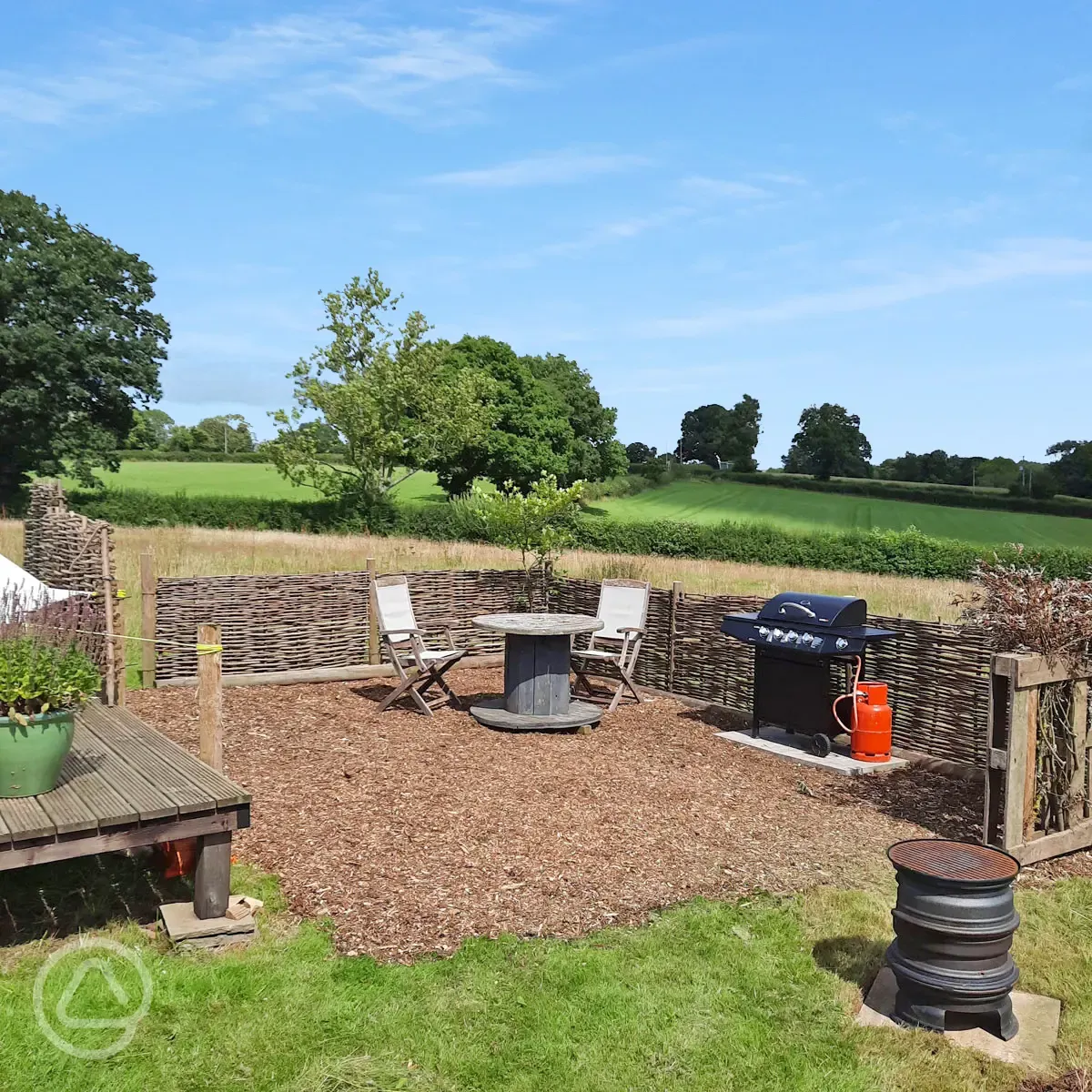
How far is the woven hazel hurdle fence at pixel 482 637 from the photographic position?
26.2 feet

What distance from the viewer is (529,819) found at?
6.34 meters

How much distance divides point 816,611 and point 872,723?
3.07 feet

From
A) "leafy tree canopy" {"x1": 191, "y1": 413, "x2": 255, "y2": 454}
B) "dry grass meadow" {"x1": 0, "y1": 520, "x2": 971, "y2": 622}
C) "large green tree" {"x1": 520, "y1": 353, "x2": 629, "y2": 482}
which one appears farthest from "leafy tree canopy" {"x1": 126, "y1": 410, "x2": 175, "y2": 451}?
"dry grass meadow" {"x1": 0, "y1": 520, "x2": 971, "y2": 622}

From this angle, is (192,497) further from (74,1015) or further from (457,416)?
(74,1015)

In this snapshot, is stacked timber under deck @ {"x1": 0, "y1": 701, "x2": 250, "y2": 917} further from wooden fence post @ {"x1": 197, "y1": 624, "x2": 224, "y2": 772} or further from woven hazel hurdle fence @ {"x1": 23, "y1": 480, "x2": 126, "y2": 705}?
woven hazel hurdle fence @ {"x1": 23, "y1": 480, "x2": 126, "y2": 705}

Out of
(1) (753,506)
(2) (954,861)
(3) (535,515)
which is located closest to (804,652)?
(2) (954,861)

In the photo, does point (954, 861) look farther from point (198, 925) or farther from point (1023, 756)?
point (198, 925)

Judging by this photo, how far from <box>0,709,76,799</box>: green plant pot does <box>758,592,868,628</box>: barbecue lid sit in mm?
5301

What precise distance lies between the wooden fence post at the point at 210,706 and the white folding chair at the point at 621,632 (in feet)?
15.9

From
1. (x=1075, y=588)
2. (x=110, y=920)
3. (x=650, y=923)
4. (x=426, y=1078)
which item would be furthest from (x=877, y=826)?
(x=110, y=920)

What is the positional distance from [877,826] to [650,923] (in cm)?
232

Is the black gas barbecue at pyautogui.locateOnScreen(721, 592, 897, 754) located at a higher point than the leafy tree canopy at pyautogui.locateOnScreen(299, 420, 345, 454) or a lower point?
lower

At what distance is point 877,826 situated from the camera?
6508mm

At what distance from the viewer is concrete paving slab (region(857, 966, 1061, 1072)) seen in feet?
12.2
